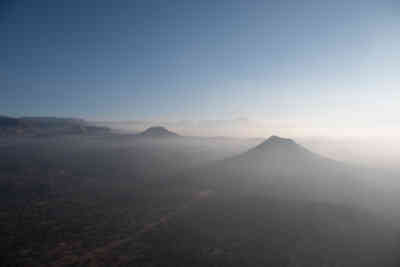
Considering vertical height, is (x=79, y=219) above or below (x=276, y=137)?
below

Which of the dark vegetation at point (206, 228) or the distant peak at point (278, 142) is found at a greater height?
the distant peak at point (278, 142)

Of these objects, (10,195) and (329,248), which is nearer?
(329,248)

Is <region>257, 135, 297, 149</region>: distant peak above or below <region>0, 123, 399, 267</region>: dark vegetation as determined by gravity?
above

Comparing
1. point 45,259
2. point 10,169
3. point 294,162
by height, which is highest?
point 294,162

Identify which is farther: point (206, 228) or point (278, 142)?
point (278, 142)

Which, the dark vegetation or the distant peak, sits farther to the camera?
the distant peak

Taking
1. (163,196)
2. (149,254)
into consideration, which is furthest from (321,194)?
(149,254)

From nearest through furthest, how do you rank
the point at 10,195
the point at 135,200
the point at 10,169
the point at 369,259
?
the point at 369,259 < the point at 135,200 < the point at 10,195 < the point at 10,169

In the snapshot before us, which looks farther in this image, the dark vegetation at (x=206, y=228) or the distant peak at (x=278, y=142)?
the distant peak at (x=278, y=142)

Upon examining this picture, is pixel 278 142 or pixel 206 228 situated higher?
pixel 278 142

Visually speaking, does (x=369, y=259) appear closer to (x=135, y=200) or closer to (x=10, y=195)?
(x=135, y=200)

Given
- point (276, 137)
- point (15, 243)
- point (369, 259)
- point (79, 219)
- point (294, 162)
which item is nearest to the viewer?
point (369, 259)
